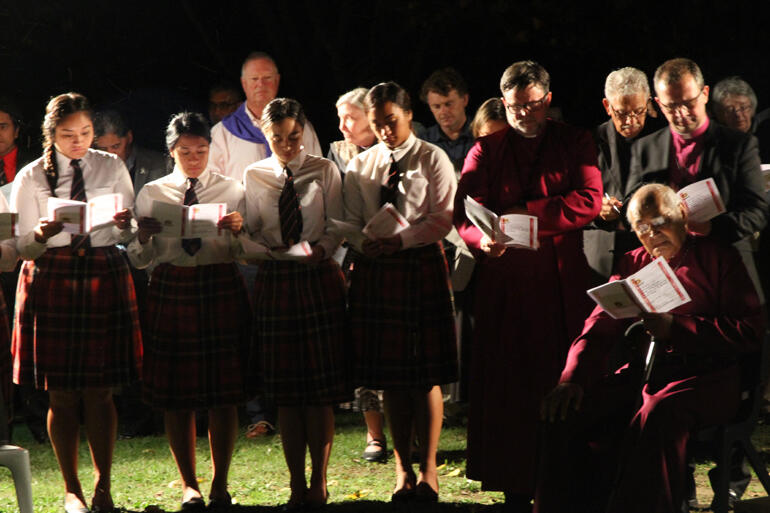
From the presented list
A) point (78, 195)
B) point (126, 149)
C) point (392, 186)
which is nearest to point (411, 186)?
point (392, 186)

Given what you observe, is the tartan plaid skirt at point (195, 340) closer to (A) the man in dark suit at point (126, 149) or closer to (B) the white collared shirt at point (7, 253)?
(B) the white collared shirt at point (7, 253)

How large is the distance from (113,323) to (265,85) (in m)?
2.13

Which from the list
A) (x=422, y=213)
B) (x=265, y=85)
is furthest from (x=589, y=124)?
(x=422, y=213)

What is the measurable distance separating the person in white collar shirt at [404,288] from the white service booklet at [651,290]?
1504 millimetres

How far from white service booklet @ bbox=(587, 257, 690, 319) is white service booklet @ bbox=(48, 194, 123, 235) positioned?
2.36 meters

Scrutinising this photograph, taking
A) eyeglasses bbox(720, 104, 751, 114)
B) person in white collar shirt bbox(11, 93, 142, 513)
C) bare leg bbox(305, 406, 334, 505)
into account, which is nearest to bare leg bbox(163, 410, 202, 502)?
person in white collar shirt bbox(11, 93, 142, 513)

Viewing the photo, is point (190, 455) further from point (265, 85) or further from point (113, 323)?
point (265, 85)

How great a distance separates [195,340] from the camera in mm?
5750

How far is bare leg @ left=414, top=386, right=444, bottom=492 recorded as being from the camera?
5859 mm

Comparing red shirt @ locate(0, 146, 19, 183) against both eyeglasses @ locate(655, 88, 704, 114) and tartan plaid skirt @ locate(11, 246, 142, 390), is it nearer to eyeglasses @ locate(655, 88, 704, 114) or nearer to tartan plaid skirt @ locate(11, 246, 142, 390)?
tartan plaid skirt @ locate(11, 246, 142, 390)

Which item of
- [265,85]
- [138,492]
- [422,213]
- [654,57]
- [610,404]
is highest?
[654,57]

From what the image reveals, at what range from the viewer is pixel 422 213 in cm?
588

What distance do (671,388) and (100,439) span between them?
110 inches

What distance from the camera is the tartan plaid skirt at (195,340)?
575 centimetres
